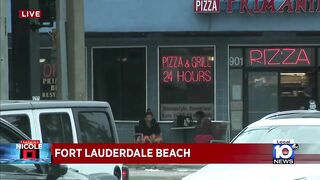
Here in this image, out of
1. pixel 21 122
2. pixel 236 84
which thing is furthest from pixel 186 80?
pixel 21 122

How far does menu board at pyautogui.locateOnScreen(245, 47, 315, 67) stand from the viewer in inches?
690

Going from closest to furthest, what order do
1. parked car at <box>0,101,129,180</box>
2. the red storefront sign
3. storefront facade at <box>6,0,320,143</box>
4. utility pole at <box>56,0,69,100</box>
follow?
1. parked car at <box>0,101,129,180</box>
2. utility pole at <box>56,0,69,100</box>
3. the red storefront sign
4. storefront facade at <box>6,0,320,143</box>

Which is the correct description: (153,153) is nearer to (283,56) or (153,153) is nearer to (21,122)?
(21,122)

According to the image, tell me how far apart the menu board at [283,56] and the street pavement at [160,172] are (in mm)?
4463

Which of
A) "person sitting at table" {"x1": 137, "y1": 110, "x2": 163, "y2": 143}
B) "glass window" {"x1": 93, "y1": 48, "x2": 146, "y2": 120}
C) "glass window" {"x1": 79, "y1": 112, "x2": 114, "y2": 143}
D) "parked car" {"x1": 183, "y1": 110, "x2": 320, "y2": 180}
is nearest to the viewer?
"glass window" {"x1": 79, "y1": 112, "x2": 114, "y2": 143}

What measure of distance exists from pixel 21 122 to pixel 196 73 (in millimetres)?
12411

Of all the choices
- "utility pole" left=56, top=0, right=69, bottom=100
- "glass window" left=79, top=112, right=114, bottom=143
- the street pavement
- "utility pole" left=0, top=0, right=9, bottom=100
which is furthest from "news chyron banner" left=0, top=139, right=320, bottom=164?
the street pavement

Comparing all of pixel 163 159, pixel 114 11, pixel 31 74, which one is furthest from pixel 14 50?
pixel 114 11

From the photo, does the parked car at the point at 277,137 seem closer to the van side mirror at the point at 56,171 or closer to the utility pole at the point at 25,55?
the van side mirror at the point at 56,171

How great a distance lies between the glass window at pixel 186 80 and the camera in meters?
17.7

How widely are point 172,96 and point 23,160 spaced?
12.9m

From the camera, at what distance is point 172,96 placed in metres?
17.9

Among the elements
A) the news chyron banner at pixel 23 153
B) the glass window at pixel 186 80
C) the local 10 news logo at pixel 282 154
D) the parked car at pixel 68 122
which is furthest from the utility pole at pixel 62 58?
the glass window at pixel 186 80

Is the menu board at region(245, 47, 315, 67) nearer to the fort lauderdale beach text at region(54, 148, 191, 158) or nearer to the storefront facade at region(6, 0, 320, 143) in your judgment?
the storefront facade at region(6, 0, 320, 143)
